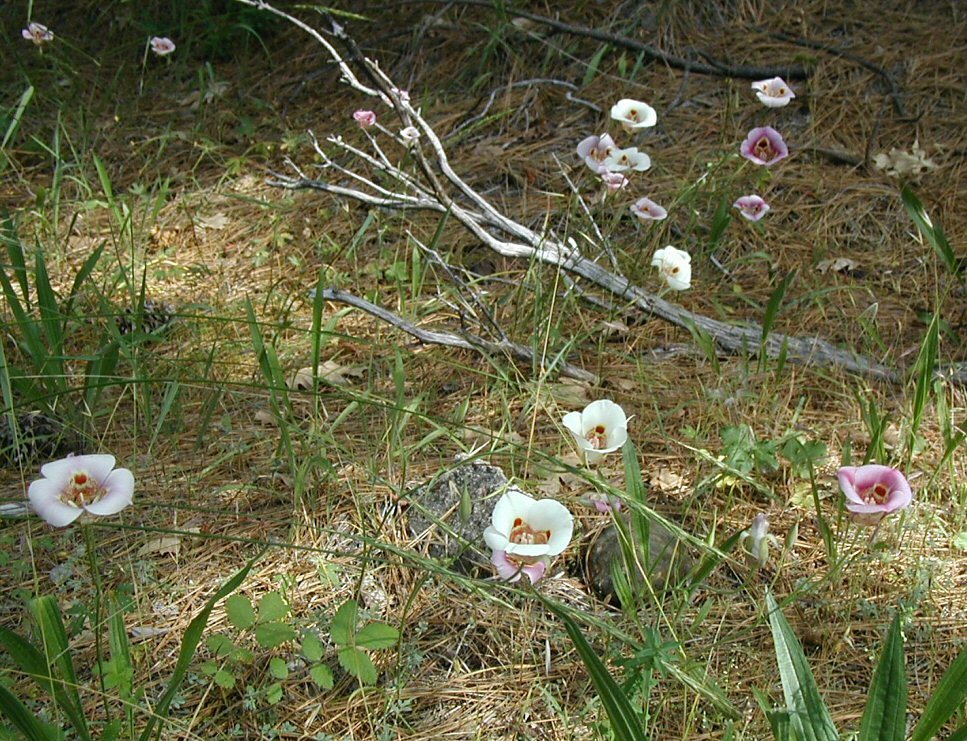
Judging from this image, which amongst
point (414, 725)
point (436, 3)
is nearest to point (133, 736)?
point (414, 725)

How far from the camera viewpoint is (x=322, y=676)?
55.0 inches

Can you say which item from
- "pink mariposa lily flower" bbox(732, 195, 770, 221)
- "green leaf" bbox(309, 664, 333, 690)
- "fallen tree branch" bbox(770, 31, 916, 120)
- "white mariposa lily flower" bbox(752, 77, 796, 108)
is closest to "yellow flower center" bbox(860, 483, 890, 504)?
"green leaf" bbox(309, 664, 333, 690)

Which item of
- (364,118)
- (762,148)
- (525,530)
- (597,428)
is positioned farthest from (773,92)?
(525,530)

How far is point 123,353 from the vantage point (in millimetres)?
2127

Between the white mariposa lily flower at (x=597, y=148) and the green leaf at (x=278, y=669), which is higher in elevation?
the white mariposa lily flower at (x=597, y=148)

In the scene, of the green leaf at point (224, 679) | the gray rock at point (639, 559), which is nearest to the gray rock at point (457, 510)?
the gray rock at point (639, 559)

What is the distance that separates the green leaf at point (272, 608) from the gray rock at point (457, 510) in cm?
32

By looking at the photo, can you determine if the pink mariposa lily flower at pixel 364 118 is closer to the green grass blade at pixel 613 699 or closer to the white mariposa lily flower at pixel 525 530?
the white mariposa lily flower at pixel 525 530

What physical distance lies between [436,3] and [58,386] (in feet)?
7.14

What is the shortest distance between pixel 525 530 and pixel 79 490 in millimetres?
646

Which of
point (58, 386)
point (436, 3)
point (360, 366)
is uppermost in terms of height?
point (436, 3)

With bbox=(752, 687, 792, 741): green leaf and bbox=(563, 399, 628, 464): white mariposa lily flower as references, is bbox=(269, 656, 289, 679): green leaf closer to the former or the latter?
bbox=(563, 399, 628, 464): white mariposa lily flower

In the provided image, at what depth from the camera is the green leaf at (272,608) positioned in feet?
4.77

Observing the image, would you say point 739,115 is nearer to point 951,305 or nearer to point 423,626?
point 951,305
